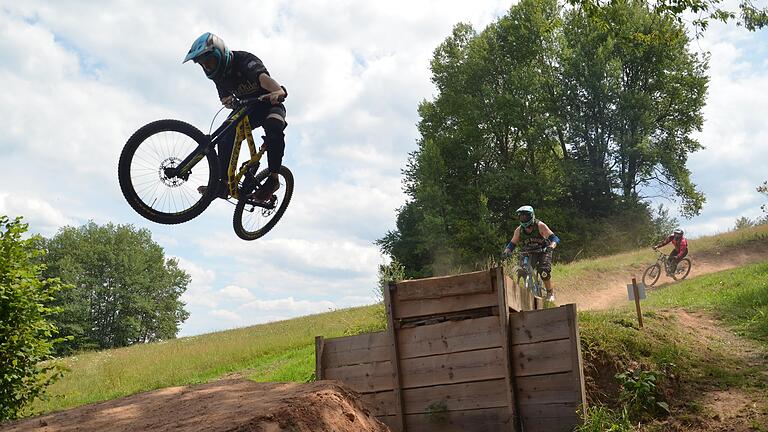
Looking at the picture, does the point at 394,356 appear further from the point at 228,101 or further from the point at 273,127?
the point at 228,101

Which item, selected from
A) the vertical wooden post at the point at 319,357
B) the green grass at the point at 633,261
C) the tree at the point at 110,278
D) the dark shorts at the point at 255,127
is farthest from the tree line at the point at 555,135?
the dark shorts at the point at 255,127

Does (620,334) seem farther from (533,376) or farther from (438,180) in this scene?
(438,180)

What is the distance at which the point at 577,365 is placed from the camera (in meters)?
8.77

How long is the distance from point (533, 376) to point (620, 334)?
247cm

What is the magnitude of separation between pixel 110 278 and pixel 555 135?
33363mm

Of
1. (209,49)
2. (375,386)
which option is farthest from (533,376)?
(209,49)

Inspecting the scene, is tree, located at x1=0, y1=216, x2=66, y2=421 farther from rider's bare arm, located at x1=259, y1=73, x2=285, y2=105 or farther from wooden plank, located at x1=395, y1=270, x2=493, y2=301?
rider's bare arm, located at x1=259, y1=73, x2=285, y2=105

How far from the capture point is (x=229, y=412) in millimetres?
6316

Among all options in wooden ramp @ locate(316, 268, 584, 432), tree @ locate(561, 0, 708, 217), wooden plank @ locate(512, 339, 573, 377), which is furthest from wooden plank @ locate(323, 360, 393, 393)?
tree @ locate(561, 0, 708, 217)

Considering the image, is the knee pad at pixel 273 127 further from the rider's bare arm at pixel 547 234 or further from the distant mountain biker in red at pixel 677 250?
the distant mountain biker in red at pixel 677 250

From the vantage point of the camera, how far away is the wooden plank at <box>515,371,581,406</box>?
8836 millimetres

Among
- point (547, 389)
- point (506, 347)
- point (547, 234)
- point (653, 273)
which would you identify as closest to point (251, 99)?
point (506, 347)

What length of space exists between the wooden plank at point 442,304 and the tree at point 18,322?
4984mm

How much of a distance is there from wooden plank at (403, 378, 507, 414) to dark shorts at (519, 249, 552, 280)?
4.97 meters
